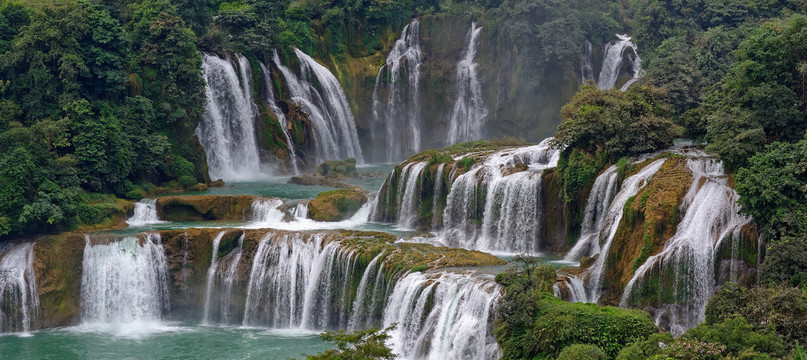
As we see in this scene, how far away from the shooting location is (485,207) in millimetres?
31562

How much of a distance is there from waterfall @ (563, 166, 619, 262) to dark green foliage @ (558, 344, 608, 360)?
379 inches

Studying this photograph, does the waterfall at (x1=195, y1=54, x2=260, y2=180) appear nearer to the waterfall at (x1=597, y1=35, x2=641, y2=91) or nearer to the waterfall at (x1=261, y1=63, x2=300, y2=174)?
the waterfall at (x1=261, y1=63, x2=300, y2=174)

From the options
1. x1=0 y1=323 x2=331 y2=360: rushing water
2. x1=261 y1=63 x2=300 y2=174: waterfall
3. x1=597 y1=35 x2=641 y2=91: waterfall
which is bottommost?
x1=0 y1=323 x2=331 y2=360: rushing water

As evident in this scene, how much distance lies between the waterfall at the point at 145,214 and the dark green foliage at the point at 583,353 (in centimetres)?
2154

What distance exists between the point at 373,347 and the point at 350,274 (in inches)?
386

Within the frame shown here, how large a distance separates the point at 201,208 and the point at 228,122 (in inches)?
473

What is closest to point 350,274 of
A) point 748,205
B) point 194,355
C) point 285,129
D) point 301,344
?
point 301,344

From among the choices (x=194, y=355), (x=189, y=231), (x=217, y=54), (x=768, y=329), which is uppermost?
(x=217, y=54)

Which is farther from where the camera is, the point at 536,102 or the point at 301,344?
the point at 536,102

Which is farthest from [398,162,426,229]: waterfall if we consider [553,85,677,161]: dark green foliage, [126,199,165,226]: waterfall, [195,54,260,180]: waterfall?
[195,54,260,180]: waterfall

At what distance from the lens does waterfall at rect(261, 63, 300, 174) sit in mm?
47625

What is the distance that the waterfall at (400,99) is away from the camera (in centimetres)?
5544

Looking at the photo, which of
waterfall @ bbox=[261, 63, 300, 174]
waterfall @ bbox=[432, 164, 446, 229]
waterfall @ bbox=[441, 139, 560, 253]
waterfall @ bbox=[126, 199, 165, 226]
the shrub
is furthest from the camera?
waterfall @ bbox=[261, 63, 300, 174]

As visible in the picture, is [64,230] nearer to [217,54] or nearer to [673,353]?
[217,54]
